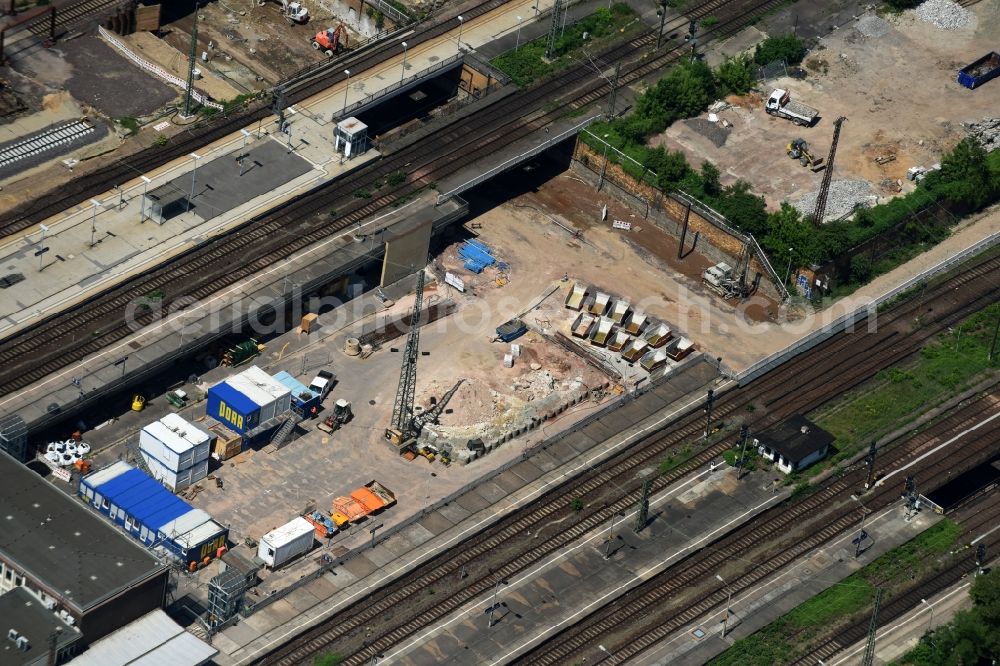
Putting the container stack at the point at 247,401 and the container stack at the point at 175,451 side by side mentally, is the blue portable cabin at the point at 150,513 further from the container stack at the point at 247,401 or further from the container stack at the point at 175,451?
the container stack at the point at 247,401

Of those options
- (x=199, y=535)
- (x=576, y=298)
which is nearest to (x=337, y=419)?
(x=199, y=535)

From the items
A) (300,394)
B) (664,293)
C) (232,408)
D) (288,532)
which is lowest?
(288,532)

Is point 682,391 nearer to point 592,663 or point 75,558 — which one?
point 592,663

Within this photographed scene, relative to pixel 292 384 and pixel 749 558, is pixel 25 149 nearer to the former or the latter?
pixel 292 384

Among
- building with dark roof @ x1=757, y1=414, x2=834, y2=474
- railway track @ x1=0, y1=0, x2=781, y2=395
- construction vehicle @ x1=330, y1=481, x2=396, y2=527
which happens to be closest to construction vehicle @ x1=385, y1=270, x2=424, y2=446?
construction vehicle @ x1=330, y1=481, x2=396, y2=527

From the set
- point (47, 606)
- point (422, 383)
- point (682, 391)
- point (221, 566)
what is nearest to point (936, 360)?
point (682, 391)

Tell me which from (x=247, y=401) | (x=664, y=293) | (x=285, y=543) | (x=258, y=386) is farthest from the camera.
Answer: (x=664, y=293)

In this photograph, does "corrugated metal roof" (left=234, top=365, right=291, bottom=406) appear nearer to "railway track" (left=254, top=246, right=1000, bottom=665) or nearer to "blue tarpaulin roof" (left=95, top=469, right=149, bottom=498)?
"blue tarpaulin roof" (left=95, top=469, right=149, bottom=498)
